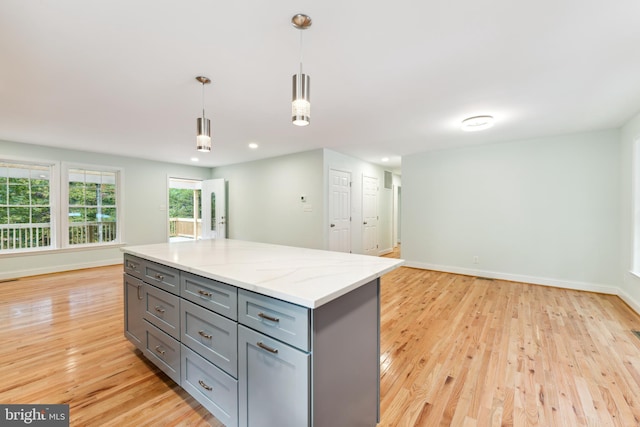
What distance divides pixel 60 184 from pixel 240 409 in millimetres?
5944

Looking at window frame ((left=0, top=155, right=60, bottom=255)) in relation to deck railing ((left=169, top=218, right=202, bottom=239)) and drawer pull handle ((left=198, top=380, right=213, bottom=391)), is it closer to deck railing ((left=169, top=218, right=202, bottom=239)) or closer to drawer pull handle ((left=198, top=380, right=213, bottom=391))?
deck railing ((left=169, top=218, right=202, bottom=239))

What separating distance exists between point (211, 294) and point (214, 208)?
5897mm

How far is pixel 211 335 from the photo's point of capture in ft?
5.01

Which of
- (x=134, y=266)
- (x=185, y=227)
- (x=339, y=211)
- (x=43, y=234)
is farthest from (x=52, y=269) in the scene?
(x=339, y=211)

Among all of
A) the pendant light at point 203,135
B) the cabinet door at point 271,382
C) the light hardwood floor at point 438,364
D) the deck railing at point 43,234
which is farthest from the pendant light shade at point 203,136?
the deck railing at point 43,234

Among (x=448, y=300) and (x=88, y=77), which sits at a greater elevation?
(x=88, y=77)

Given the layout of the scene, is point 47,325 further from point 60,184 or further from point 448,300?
point 448,300

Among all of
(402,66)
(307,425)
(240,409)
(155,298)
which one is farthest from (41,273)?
(402,66)

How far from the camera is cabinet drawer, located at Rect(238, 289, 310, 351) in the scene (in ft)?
3.69

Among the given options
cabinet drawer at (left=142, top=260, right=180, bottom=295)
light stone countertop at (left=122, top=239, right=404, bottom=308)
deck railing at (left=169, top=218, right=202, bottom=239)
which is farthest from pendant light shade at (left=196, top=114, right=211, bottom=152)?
deck railing at (left=169, top=218, right=202, bottom=239)

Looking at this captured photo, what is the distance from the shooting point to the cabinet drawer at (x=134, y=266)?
2.14 metres

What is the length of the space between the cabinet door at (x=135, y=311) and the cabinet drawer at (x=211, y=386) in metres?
0.67

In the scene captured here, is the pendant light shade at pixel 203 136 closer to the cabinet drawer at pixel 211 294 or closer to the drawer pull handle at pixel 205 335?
the cabinet drawer at pixel 211 294

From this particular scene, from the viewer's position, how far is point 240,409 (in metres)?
1.38
